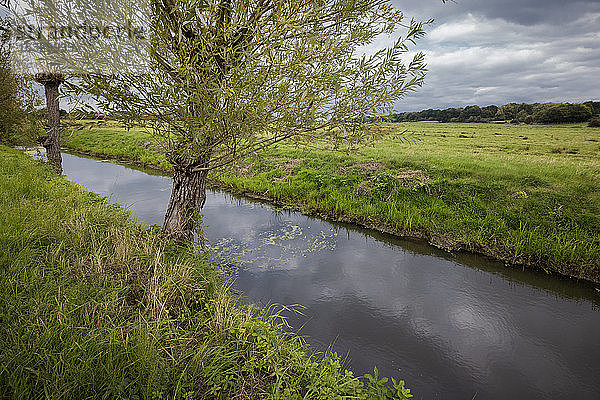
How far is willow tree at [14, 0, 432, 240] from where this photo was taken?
15.4ft

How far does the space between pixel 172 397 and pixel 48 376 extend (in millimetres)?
1177

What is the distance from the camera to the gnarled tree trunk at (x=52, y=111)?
1380 centimetres

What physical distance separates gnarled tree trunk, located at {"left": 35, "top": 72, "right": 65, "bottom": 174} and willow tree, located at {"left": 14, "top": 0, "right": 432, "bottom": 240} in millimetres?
11249

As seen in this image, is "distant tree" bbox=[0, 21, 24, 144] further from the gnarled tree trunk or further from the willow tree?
the willow tree

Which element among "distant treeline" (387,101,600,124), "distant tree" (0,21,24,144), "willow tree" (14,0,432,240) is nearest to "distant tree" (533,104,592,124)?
"distant treeline" (387,101,600,124)

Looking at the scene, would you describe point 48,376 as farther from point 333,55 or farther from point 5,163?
point 5,163

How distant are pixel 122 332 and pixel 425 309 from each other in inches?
248

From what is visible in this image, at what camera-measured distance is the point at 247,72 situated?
4582 mm

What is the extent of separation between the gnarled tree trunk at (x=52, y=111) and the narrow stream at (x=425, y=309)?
7.46m

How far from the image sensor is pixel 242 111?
4781 millimetres

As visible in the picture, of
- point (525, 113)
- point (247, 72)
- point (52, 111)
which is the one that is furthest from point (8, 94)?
point (525, 113)

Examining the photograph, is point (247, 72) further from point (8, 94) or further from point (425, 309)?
point (8, 94)

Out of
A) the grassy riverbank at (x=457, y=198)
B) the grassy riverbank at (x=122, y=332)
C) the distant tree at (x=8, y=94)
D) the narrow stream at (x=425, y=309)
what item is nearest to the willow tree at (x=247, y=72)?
the grassy riverbank at (x=457, y=198)

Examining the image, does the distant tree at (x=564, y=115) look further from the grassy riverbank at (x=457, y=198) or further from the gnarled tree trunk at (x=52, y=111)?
the gnarled tree trunk at (x=52, y=111)
